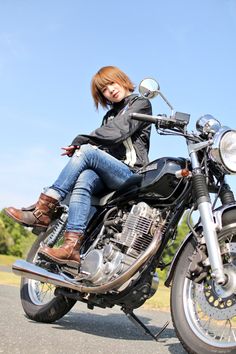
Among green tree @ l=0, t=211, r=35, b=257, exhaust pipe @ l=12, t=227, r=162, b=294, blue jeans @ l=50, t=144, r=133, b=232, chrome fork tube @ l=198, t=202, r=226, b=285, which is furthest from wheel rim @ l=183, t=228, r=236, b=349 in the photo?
green tree @ l=0, t=211, r=35, b=257

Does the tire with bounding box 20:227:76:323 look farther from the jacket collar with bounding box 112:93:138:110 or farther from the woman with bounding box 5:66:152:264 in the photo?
the jacket collar with bounding box 112:93:138:110

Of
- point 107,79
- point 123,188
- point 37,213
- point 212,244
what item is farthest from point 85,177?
point 212,244

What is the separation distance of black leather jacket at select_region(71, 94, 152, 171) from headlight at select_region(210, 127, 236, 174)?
1.05 m

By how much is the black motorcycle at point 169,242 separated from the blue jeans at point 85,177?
0.47 ft

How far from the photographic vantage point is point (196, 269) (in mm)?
3521

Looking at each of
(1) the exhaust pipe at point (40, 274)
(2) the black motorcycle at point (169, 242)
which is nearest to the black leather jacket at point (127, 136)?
(2) the black motorcycle at point (169, 242)

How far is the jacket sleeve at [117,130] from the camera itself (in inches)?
175

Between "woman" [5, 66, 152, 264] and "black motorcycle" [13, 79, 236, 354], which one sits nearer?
"black motorcycle" [13, 79, 236, 354]

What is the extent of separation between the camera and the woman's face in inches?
192

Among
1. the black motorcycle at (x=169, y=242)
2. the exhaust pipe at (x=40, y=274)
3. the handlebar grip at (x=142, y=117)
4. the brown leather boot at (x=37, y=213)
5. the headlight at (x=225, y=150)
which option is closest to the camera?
the black motorcycle at (x=169, y=242)

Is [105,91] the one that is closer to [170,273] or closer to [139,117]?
[139,117]

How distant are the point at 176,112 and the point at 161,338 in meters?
1.94

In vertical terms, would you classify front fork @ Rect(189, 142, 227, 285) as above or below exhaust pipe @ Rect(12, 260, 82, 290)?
above

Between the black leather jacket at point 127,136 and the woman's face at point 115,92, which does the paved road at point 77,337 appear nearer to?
the black leather jacket at point 127,136
